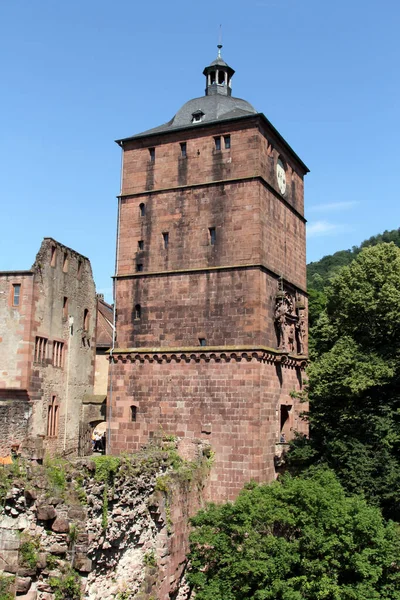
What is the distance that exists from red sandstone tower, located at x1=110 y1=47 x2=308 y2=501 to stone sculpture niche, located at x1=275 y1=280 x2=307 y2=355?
0.06 m

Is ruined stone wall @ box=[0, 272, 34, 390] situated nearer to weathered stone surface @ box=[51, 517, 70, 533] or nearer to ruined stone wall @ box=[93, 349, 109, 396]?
ruined stone wall @ box=[93, 349, 109, 396]

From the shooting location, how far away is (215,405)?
2598cm

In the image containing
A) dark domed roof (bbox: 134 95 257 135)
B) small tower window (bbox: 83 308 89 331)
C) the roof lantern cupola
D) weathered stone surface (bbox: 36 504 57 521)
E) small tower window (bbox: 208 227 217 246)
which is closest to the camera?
weathered stone surface (bbox: 36 504 57 521)

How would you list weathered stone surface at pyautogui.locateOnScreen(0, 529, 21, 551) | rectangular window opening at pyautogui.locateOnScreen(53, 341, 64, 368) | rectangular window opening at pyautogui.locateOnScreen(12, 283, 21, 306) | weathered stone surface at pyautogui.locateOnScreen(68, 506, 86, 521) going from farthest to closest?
rectangular window opening at pyautogui.locateOnScreen(53, 341, 64, 368)
rectangular window opening at pyautogui.locateOnScreen(12, 283, 21, 306)
weathered stone surface at pyautogui.locateOnScreen(68, 506, 86, 521)
weathered stone surface at pyautogui.locateOnScreen(0, 529, 21, 551)

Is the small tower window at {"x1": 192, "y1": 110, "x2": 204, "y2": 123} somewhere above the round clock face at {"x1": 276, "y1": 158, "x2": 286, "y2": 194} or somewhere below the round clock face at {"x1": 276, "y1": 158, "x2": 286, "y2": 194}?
above

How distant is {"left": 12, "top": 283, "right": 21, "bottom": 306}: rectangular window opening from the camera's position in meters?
28.7

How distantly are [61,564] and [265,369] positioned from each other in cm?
1265

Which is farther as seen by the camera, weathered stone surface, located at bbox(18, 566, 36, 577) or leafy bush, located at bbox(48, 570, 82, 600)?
Result: leafy bush, located at bbox(48, 570, 82, 600)

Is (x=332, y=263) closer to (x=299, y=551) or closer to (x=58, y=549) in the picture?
(x=299, y=551)

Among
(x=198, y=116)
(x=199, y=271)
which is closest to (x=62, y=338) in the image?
(x=199, y=271)

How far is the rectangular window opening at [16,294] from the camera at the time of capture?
28.7m

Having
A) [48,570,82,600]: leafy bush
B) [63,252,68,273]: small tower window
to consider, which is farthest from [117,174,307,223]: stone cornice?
[48,570,82,600]: leafy bush

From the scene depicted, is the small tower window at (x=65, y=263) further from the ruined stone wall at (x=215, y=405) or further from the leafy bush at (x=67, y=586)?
the leafy bush at (x=67, y=586)

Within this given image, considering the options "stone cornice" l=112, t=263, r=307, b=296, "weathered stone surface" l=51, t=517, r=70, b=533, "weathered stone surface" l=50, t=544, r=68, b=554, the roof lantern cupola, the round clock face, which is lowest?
"weathered stone surface" l=50, t=544, r=68, b=554
